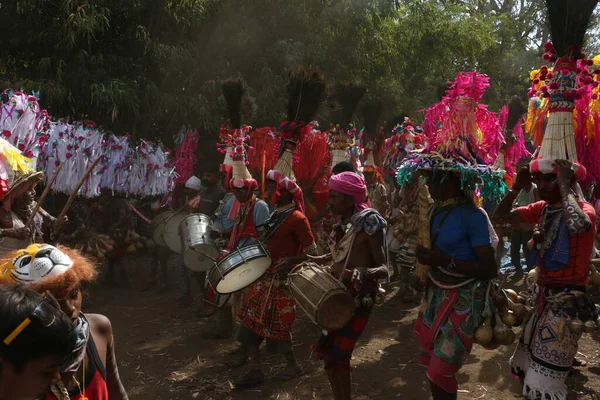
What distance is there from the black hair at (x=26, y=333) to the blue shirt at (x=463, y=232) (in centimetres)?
259

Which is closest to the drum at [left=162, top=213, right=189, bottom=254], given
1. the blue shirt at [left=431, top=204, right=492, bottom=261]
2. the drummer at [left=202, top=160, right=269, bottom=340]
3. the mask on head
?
the drummer at [left=202, top=160, right=269, bottom=340]

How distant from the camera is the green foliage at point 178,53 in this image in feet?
32.9

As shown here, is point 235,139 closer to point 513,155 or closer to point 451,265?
point 451,265

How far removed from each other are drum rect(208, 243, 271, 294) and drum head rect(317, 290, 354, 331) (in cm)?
114

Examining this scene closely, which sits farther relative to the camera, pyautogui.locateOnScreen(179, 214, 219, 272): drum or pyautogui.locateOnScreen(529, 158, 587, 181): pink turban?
pyautogui.locateOnScreen(179, 214, 219, 272): drum

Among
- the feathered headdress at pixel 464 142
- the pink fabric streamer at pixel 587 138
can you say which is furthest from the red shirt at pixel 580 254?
the pink fabric streamer at pixel 587 138

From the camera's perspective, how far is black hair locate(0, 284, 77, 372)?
62.3 inches

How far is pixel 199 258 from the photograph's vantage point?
6348 millimetres

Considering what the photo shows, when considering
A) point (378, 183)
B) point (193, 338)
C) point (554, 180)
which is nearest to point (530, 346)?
point (554, 180)

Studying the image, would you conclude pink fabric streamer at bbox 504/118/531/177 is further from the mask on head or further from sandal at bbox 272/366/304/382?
the mask on head

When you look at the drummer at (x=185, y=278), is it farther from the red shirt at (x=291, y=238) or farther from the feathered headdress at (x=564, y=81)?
the feathered headdress at (x=564, y=81)

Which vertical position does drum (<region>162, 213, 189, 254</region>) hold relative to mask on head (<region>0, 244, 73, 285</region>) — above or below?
below

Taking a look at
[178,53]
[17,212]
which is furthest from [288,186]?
[178,53]

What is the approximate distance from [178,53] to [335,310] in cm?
843
